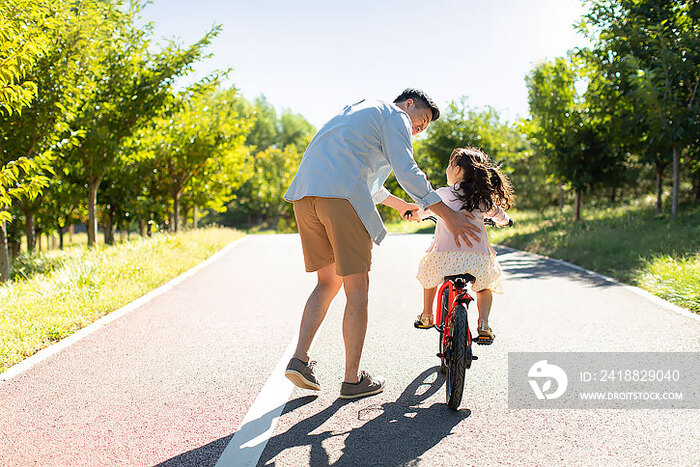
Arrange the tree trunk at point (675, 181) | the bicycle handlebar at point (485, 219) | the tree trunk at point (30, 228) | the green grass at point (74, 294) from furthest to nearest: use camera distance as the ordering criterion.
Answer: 1. the tree trunk at point (30, 228)
2. the tree trunk at point (675, 181)
3. the green grass at point (74, 294)
4. the bicycle handlebar at point (485, 219)

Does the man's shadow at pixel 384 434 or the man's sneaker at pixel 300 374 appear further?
the man's sneaker at pixel 300 374

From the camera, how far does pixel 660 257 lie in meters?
9.93

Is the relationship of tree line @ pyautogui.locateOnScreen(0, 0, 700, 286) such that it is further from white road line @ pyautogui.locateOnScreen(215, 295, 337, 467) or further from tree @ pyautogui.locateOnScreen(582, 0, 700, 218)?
white road line @ pyautogui.locateOnScreen(215, 295, 337, 467)

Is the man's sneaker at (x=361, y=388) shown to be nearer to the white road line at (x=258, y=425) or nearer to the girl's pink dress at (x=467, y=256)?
the white road line at (x=258, y=425)

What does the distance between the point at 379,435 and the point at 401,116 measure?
1797 mm

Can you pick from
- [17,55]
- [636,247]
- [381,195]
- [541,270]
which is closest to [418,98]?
[381,195]

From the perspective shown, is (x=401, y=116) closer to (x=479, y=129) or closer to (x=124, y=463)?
(x=124, y=463)

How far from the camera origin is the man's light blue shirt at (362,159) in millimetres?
3570

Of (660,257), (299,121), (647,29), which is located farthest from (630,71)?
(299,121)

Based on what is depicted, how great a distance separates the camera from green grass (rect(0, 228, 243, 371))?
213 inches

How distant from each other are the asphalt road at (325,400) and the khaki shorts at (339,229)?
0.89 metres

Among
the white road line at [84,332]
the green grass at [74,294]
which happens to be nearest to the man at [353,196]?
the white road line at [84,332]

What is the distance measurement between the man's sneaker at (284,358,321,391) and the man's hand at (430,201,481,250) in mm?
1194

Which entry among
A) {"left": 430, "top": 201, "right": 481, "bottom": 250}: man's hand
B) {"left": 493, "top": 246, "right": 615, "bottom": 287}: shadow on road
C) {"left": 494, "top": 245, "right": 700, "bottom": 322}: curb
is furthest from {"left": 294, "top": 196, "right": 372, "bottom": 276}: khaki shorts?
{"left": 493, "top": 246, "right": 615, "bottom": 287}: shadow on road
